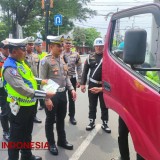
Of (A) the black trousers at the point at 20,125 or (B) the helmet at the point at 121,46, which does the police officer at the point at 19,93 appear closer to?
(A) the black trousers at the point at 20,125

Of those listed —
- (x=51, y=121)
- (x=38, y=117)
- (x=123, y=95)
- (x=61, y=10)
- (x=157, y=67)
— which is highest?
(x=61, y=10)

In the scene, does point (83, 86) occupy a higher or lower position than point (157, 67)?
lower

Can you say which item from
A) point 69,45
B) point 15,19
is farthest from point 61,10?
point 69,45

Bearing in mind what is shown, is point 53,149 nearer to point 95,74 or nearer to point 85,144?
point 85,144

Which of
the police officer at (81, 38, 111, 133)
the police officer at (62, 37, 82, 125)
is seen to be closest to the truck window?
the police officer at (81, 38, 111, 133)

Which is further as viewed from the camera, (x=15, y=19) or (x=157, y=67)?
(x=15, y=19)

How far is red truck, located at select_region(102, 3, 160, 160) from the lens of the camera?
202 centimetres

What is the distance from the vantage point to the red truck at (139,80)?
2.02 m

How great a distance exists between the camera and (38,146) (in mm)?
4336

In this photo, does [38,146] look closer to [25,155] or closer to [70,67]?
[25,155]

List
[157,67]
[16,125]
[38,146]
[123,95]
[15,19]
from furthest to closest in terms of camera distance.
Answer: [15,19] < [38,146] < [16,125] < [123,95] < [157,67]

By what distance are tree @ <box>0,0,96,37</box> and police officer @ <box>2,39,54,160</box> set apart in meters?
20.8

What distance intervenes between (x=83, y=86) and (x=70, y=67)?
0.68 meters

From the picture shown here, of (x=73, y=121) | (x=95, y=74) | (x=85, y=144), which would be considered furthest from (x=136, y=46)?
(x=73, y=121)
